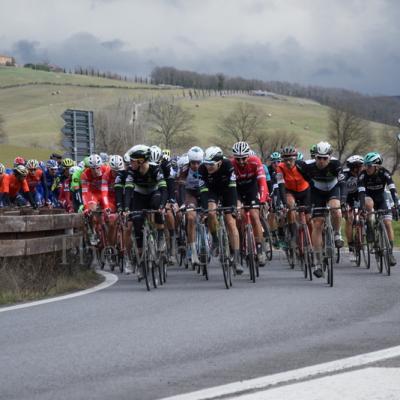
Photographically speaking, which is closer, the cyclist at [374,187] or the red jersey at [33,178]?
the cyclist at [374,187]

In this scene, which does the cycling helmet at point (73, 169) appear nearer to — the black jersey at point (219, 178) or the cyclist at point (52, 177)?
the cyclist at point (52, 177)

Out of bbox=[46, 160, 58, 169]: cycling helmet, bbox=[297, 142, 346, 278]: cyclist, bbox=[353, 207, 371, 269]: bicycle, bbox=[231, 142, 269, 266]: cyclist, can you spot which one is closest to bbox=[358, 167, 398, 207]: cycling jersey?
bbox=[353, 207, 371, 269]: bicycle

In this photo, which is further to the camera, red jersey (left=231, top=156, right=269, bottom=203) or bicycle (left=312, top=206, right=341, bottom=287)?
red jersey (left=231, top=156, right=269, bottom=203)


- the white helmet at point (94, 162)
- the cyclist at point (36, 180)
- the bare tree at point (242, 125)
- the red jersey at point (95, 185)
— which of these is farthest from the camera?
the bare tree at point (242, 125)

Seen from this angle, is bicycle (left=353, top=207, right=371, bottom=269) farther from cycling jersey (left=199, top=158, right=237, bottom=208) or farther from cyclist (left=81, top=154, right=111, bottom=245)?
cyclist (left=81, top=154, right=111, bottom=245)

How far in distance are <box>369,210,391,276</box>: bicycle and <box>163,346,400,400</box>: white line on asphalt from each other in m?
7.57

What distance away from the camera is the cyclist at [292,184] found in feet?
54.2

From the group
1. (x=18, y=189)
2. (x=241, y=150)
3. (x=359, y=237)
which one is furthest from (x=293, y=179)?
(x=18, y=189)

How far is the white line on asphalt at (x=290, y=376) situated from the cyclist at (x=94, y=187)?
10.2 metres

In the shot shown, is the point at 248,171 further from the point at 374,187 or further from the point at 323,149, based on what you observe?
the point at 374,187

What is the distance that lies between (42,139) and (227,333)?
128 meters

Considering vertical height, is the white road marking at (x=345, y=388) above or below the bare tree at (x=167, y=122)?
below

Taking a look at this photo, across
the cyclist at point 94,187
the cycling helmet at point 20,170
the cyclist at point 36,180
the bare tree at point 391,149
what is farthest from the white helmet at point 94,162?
the bare tree at point 391,149

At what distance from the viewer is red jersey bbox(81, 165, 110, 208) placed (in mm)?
17516
